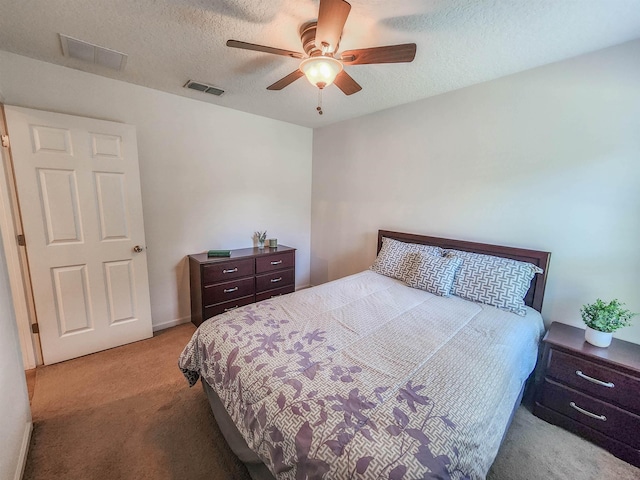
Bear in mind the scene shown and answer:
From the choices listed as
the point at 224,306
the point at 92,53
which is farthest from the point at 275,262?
the point at 92,53

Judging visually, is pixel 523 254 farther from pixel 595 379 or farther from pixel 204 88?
pixel 204 88

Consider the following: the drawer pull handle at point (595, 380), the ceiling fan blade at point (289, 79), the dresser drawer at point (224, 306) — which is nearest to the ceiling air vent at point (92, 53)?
the ceiling fan blade at point (289, 79)

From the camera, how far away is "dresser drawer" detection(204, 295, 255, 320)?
9.17ft

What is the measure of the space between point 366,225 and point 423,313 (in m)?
1.64

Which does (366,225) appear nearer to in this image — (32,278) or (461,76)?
(461,76)

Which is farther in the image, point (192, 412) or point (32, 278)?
point (32, 278)

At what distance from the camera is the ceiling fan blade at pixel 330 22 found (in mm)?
1178

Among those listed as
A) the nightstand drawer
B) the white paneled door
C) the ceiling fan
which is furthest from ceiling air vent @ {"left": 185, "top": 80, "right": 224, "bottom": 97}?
the nightstand drawer

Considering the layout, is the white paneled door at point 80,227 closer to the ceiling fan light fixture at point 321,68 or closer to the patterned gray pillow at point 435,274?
the ceiling fan light fixture at point 321,68

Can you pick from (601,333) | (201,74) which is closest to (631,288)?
(601,333)

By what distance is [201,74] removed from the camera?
2.23 meters

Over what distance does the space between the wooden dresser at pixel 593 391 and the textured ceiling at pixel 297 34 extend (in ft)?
6.39

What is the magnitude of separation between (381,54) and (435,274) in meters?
1.70

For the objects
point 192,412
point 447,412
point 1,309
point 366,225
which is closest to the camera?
point 447,412
